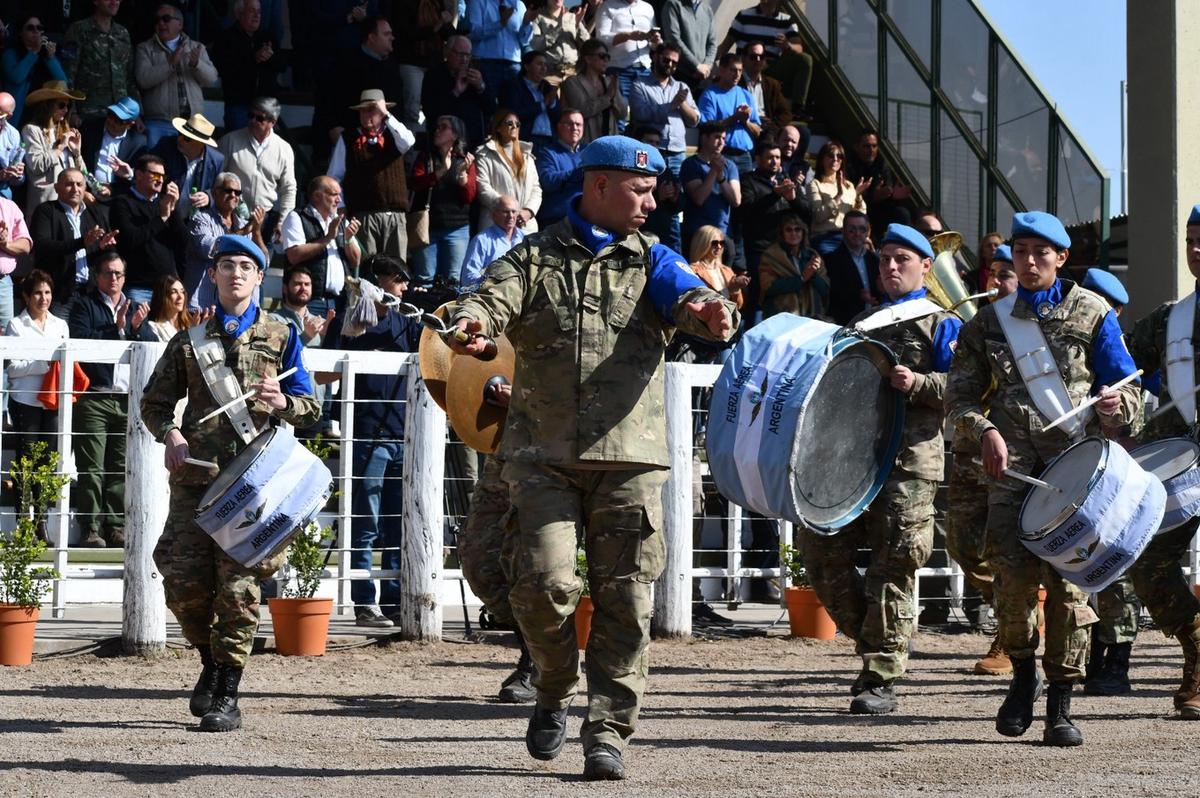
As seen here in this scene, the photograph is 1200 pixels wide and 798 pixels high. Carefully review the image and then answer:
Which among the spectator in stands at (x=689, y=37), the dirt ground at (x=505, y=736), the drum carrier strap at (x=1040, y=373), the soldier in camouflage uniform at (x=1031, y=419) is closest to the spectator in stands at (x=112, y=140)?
the dirt ground at (x=505, y=736)

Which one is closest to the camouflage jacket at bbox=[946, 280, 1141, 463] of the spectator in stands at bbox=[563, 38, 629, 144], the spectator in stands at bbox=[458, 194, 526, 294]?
the spectator in stands at bbox=[458, 194, 526, 294]

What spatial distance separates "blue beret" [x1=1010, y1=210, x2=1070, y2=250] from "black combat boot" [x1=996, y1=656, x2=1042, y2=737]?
174 cm

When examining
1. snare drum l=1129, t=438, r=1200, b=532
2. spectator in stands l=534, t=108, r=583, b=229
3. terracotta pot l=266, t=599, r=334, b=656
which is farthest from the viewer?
spectator in stands l=534, t=108, r=583, b=229

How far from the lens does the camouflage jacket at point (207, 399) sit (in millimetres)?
7992

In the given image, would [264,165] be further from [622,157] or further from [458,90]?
[622,157]

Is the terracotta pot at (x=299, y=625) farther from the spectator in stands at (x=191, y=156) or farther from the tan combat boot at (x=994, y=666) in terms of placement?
the spectator in stands at (x=191, y=156)

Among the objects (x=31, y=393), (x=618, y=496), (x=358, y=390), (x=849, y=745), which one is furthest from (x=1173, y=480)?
(x=31, y=393)

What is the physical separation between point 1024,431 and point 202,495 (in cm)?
347

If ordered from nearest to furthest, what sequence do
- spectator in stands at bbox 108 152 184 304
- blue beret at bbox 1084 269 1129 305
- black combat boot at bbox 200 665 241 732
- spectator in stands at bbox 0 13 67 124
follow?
black combat boot at bbox 200 665 241 732
blue beret at bbox 1084 269 1129 305
spectator in stands at bbox 108 152 184 304
spectator in stands at bbox 0 13 67 124

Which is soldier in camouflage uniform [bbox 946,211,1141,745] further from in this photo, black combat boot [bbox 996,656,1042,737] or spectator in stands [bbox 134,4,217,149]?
spectator in stands [bbox 134,4,217,149]

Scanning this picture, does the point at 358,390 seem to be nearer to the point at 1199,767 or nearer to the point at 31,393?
the point at 31,393

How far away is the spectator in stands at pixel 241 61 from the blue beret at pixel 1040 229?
356 inches

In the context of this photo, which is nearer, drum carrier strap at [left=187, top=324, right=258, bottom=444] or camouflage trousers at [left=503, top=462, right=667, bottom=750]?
camouflage trousers at [left=503, top=462, right=667, bottom=750]

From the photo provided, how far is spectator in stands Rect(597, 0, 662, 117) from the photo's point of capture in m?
17.5
